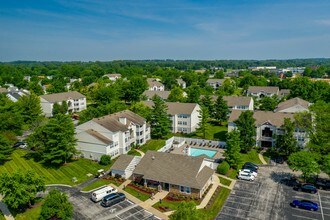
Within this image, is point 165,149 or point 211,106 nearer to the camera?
point 165,149

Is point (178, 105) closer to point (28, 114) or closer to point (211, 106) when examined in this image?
point (211, 106)

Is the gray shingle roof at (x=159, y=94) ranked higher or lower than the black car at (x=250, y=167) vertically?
higher

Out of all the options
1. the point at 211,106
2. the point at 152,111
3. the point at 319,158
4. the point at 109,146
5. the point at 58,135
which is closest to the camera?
the point at 319,158

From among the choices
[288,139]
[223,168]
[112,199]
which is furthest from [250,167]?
[112,199]

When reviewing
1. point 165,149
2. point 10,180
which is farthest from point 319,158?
point 10,180

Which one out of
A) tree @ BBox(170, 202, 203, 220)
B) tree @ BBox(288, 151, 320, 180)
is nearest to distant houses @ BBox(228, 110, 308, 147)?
tree @ BBox(288, 151, 320, 180)

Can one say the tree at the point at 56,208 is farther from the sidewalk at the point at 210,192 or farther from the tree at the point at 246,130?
the tree at the point at 246,130

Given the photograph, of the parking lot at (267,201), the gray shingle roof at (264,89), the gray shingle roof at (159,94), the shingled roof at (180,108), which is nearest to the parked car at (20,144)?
the shingled roof at (180,108)
